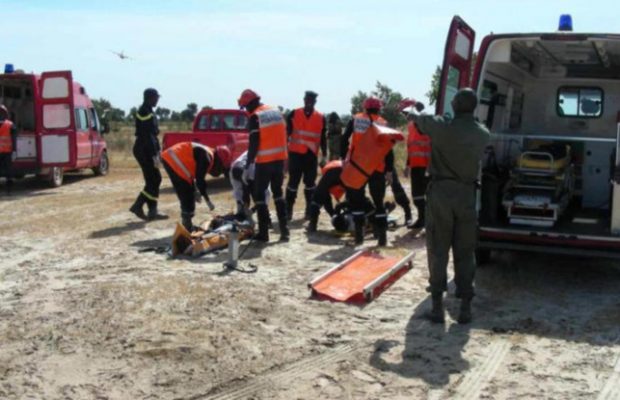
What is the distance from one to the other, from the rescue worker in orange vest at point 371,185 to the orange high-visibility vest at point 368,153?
0.07m

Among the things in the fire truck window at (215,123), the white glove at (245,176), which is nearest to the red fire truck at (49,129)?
the fire truck window at (215,123)

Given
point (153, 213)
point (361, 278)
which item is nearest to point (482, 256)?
point (361, 278)

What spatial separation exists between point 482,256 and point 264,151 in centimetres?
272

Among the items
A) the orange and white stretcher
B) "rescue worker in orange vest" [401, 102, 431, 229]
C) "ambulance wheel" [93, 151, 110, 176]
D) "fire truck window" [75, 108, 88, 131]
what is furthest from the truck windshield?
the orange and white stretcher

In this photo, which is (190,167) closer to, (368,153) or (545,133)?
(368,153)

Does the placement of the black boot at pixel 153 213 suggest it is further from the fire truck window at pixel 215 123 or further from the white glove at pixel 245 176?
the fire truck window at pixel 215 123

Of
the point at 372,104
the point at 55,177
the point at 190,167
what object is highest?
the point at 372,104

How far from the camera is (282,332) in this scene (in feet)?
17.3

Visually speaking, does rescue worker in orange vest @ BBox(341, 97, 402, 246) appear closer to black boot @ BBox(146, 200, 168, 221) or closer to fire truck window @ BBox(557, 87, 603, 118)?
fire truck window @ BBox(557, 87, 603, 118)

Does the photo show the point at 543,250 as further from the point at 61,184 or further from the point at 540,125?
the point at 61,184

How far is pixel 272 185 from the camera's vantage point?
8734 millimetres

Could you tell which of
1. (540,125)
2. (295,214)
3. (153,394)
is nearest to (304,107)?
(295,214)

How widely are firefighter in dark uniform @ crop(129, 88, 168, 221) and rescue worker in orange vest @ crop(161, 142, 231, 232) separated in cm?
181

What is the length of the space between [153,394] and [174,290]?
211 cm
